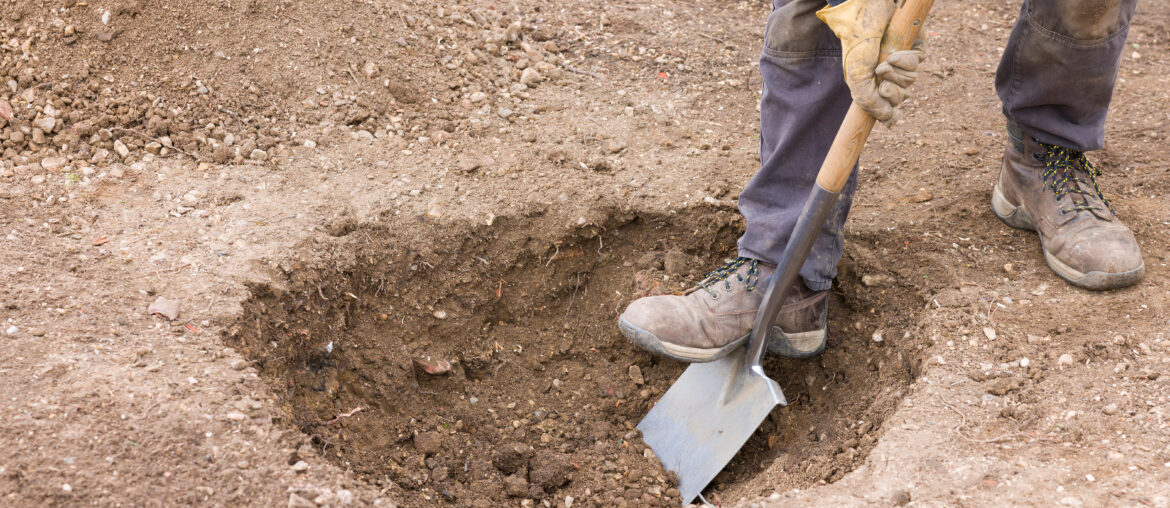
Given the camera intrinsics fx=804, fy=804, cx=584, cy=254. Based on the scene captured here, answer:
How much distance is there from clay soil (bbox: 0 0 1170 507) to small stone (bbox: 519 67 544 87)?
69mm

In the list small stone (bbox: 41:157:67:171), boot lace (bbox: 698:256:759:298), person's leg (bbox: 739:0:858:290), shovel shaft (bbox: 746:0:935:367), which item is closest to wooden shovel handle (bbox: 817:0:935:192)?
shovel shaft (bbox: 746:0:935:367)

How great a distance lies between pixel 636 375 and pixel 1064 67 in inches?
65.0

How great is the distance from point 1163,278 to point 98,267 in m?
3.27

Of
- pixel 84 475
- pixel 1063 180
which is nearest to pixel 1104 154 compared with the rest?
pixel 1063 180

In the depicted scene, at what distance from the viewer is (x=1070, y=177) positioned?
2.70 m

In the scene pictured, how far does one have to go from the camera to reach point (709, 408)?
99.8 inches

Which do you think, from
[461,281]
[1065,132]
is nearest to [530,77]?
[461,281]

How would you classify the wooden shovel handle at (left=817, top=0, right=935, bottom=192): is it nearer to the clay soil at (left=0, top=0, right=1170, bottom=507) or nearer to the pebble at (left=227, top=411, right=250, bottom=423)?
the clay soil at (left=0, top=0, right=1170, bottom=507)

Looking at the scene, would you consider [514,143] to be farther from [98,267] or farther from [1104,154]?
[1104,154]

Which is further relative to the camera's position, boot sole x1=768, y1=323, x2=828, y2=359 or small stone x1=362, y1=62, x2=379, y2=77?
small stone x1=362, y1=62, x2=379, y2=77

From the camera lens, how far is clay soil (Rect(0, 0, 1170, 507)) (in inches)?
77.7

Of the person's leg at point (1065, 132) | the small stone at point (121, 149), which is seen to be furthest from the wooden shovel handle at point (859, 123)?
the small stone at point (121, 149)

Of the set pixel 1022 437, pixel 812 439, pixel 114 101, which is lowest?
pixel 812 439

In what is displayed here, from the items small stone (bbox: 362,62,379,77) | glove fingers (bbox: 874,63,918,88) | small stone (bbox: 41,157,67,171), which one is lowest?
small stone (bbox: 41,157,67,171)
